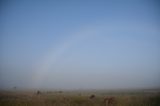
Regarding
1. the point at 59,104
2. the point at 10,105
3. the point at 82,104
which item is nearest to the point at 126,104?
the point at 82,104

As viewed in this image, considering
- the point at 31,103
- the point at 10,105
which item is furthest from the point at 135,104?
the point at 10,105

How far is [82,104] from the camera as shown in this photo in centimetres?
1095

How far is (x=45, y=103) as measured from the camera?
1063 cm

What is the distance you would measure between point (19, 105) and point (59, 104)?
63.2 inches

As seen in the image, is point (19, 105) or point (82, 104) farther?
point (82, 104)

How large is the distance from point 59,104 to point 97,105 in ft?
5.25

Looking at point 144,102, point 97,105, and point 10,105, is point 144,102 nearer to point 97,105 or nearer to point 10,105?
point 97,105

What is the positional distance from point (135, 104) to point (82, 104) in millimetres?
2247

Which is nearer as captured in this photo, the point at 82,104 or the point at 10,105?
the point at 10,105

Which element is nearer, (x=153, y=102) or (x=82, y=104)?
(x=153, y=102)

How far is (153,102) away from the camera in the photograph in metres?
10.2

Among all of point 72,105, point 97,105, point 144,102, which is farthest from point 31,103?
point 144,102

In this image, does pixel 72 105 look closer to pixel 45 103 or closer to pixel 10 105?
pixel 45 103

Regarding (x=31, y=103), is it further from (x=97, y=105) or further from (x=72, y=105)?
(x=97, y=105)
